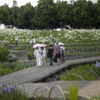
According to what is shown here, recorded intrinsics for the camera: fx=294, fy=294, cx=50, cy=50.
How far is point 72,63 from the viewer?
19.8 metres

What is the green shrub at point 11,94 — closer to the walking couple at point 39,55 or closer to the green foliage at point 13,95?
the green foliage at point 13,95

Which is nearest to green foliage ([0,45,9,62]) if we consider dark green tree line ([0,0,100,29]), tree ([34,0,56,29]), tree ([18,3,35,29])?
dark green tree line ([0,0,100,29])

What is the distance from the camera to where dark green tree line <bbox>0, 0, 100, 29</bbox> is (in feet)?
219

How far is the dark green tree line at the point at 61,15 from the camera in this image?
66.8 metres

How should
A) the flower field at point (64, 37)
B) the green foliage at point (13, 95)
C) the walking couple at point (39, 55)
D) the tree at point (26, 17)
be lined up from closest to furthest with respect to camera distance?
1. the green foliage at point (13, 95)
2. the walking couple at point (39, 55)
3. the flower field at point (64, 37)
4. the tree at point (26, 17)

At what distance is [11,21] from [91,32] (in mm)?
39048

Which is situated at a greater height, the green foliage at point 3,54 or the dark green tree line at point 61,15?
the dark green tree line at point 61,15

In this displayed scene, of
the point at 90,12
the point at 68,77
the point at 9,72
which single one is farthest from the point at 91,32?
the point at 68,77

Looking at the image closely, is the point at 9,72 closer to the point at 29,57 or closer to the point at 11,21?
the point at 29,57

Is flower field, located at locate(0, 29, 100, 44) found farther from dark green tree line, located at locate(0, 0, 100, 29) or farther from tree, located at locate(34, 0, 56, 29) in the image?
dark green tree line, located at locate(0, 0, 100, 29)

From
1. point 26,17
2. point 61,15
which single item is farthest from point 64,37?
point 26,17

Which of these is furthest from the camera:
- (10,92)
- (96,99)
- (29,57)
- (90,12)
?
(90,12)

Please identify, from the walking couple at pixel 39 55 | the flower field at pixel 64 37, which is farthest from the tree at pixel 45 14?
the walking couple at pixel 39 55

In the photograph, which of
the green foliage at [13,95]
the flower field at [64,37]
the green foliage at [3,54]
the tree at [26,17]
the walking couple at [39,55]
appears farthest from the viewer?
the tree at [26,17]
